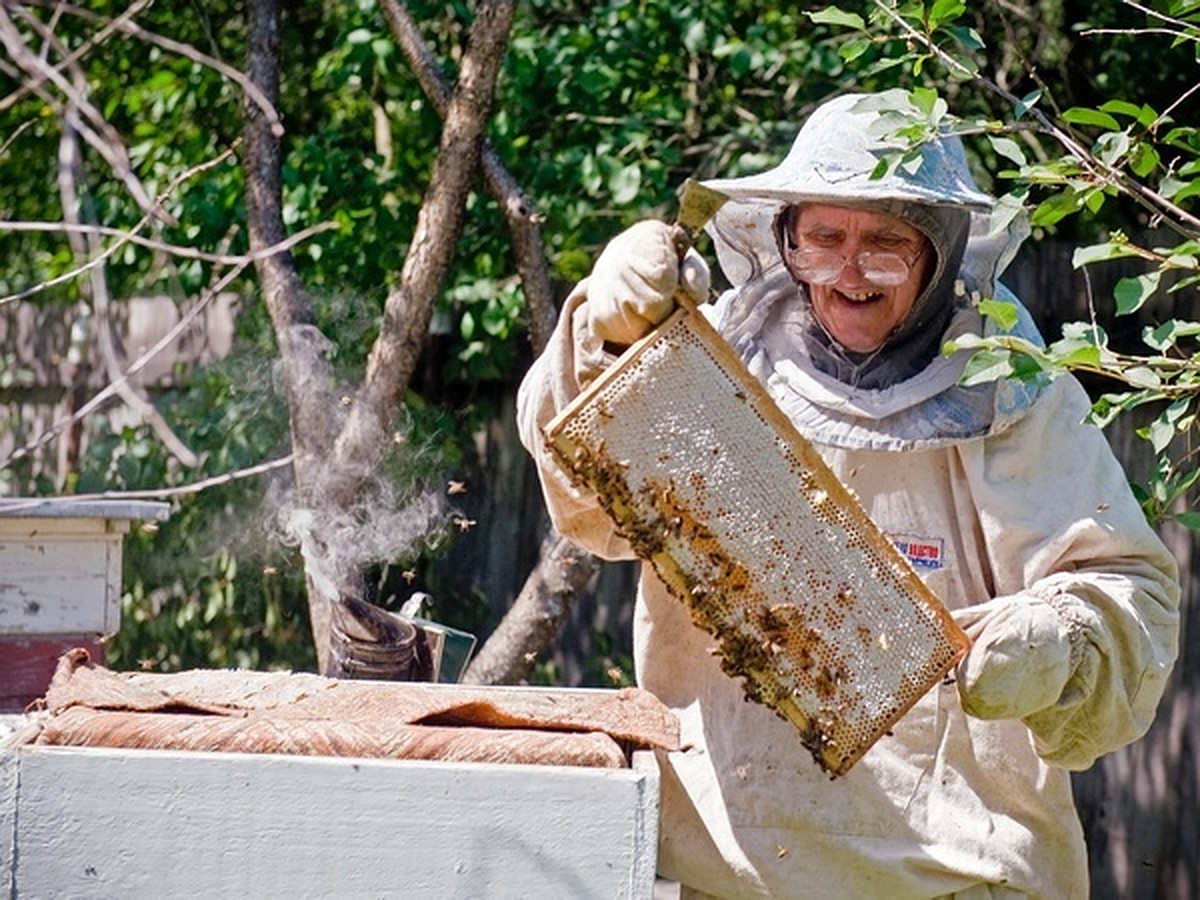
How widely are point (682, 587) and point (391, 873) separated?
0.57 meters

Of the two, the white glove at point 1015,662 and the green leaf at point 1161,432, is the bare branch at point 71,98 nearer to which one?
the white glove at point 1015,662

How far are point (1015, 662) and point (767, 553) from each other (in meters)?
0.35

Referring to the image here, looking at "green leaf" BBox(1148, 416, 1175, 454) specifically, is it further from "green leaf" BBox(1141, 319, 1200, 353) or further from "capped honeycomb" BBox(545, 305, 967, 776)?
"capped honeycomb" BBox(545, 305, 967, 776)

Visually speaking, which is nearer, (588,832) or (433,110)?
(588,832)

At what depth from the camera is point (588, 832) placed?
2.18m

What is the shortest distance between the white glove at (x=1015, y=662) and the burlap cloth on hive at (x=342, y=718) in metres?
0.40

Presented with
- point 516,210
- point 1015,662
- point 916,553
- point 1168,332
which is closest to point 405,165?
point 516,210

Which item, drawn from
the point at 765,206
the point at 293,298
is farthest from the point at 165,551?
the point at 765,206

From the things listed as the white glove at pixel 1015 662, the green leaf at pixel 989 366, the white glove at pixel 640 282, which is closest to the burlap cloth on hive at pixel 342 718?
the white glove at pixel 1015 662

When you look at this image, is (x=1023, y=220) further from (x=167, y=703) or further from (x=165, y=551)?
(x=165, y=551)

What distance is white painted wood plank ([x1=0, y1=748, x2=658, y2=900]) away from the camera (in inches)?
85.6

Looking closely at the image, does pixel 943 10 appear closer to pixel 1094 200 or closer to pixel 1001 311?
pixel 1094 200

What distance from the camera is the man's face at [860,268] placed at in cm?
286

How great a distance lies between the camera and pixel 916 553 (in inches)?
111
